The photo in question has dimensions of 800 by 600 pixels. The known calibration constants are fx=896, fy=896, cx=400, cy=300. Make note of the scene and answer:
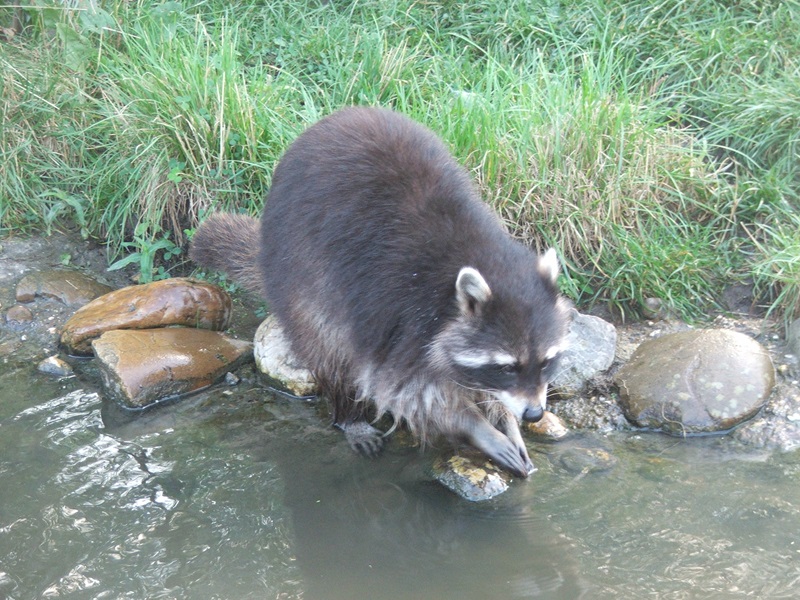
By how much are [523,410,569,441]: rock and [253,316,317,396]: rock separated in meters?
1.07

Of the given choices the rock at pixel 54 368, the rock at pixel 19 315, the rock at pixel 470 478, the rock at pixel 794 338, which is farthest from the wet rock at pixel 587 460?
the rock at pixel 19 315

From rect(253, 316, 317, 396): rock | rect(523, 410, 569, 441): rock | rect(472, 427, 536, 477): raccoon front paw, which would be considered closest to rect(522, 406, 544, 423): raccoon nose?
rect(472, 427, 536, 477): raccoon front paw

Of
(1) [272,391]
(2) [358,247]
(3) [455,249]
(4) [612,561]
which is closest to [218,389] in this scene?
(1) [272,391]

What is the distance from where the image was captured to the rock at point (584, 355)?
13.9ft

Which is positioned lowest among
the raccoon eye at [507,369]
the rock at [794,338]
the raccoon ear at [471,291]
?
the rock at [794,338]

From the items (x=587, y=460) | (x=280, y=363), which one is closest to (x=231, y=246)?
(x=280, y=363)

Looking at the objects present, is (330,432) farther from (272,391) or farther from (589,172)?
(589,172)

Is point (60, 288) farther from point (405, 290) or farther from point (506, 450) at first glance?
point (506, 450)

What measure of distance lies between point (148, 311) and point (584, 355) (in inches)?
87.2

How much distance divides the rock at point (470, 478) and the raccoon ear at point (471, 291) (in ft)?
2.38

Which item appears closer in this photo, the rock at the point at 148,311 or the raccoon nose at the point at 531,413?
the raccoon nose at the point at 531,413

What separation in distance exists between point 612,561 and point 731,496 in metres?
0.66

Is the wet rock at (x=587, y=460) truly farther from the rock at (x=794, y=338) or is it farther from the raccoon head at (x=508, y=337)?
the rock at (x=794, y=338)

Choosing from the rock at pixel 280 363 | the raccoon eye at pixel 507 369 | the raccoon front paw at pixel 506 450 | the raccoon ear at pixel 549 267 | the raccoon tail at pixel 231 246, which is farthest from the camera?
the raccoon tail at pixel 231 246
